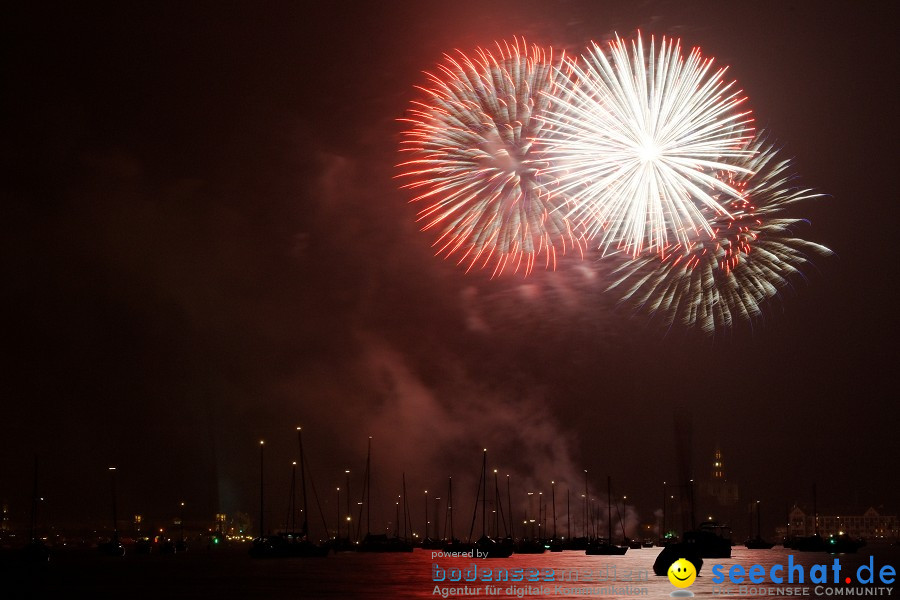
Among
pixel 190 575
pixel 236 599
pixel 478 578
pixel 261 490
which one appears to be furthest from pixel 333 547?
pixel 236 599

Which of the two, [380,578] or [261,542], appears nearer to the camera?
[380,578]

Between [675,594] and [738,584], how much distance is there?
13.0 m

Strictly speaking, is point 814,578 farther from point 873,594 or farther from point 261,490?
point 261,490

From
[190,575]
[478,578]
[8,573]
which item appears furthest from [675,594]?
[8,573]

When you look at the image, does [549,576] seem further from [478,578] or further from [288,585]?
[288,585]

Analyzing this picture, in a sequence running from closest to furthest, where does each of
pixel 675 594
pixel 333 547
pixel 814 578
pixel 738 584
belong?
pixel 675 594, pixel 738 584, pixel 814 578, pixel 333 547

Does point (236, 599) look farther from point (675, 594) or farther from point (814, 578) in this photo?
point (814, 578)

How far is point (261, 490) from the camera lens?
409 feet

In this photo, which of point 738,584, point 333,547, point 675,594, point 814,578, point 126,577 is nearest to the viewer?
point 675,594

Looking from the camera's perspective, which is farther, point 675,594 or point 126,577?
point 126,577

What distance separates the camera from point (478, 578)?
2579 inches

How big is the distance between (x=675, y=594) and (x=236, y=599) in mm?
20757

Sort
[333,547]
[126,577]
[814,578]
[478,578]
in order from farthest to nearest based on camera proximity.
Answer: [333,547], [126,577], [814,578], [478,578]

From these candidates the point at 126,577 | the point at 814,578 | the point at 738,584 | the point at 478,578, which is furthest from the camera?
the point at 126,577
